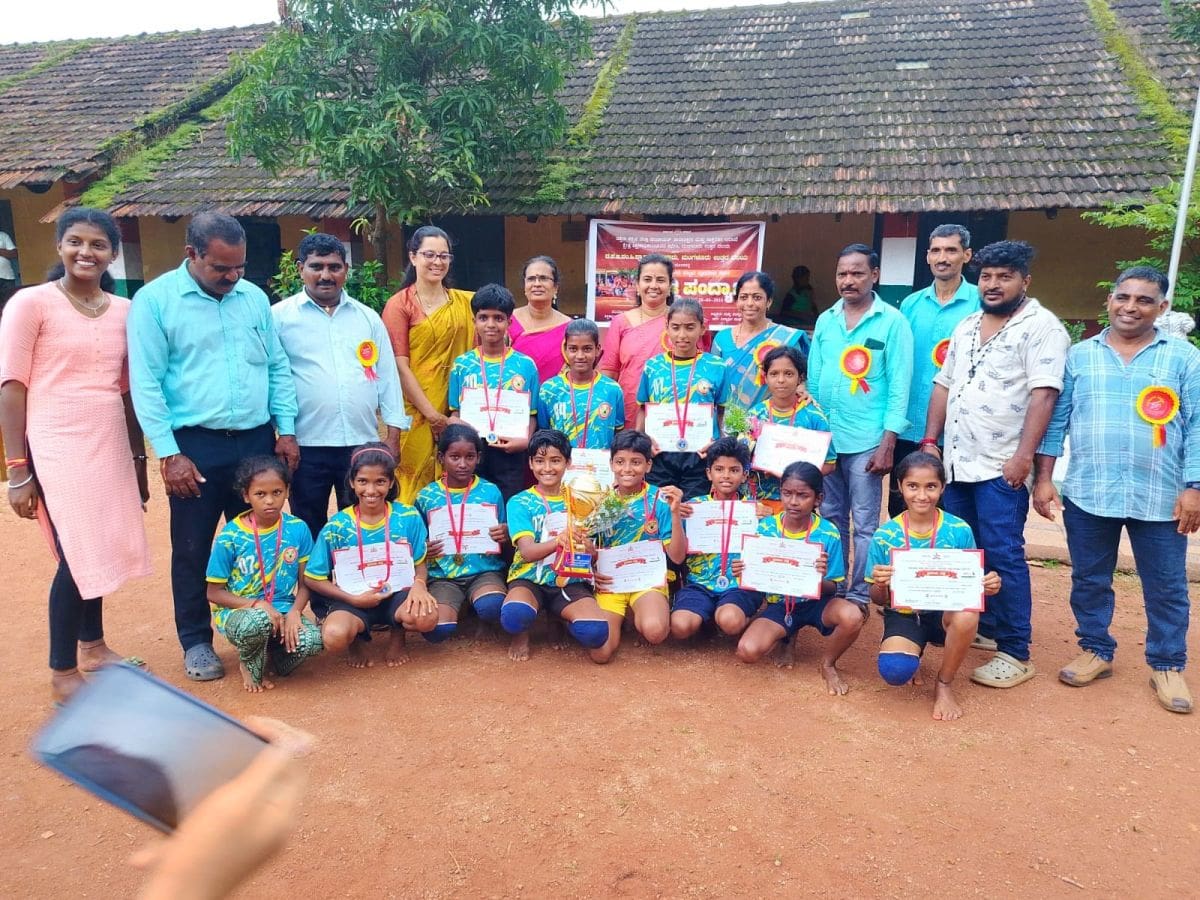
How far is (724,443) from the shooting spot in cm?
374

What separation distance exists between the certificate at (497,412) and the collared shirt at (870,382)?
5.01 feet

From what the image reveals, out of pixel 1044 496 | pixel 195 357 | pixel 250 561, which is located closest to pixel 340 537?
pixel 250 561

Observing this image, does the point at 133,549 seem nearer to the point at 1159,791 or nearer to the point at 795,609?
the point at 795,609

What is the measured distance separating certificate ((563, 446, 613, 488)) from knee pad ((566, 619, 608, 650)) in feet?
2.04

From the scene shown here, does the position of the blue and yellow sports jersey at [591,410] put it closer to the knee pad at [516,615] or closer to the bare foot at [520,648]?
the knee pad at [516,615]

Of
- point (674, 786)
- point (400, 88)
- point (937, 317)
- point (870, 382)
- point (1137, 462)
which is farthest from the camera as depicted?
point (400, 88)

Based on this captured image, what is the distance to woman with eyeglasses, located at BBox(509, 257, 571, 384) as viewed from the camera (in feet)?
14.2

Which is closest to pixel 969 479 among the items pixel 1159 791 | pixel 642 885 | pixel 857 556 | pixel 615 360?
pixel 857 556

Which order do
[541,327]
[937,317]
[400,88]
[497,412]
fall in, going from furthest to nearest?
[400,88]
[541,327]
[937,317]
[497,412]

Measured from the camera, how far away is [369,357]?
3.85m

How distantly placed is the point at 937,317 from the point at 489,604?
8.98ft

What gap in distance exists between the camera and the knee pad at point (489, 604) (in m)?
3.76

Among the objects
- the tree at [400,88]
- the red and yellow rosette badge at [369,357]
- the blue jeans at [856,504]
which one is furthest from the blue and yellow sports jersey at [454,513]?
the tree at [400,88]

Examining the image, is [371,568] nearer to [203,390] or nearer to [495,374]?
[203,390]
